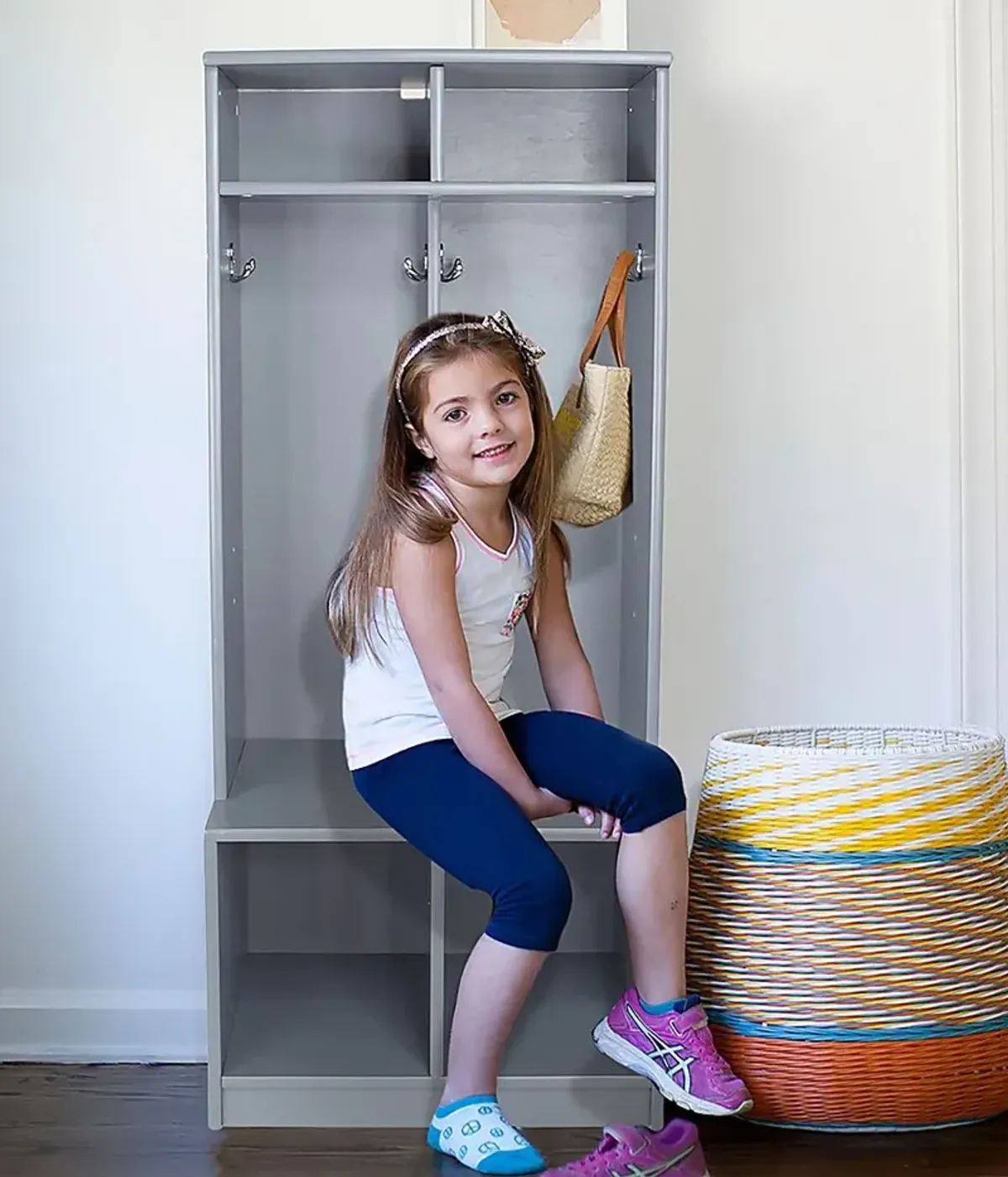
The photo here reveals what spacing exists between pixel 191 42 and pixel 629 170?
2.29 feet

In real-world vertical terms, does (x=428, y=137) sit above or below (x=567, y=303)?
above

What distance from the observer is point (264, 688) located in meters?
2.48

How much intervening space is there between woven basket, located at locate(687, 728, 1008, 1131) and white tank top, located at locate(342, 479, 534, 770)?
1.23 feet

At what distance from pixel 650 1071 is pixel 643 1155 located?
11cm

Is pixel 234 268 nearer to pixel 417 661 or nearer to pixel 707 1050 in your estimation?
pixel 417 661

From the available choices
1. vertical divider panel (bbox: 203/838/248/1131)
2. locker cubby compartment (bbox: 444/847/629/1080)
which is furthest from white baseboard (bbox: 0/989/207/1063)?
locker cubby compartment (bbox: 444/847/629/1080)

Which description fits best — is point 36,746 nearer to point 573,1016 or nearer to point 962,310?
point 573,1016

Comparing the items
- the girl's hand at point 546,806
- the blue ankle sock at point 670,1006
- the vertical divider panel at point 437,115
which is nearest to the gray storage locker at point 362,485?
the vertical divider panel at point 437,115

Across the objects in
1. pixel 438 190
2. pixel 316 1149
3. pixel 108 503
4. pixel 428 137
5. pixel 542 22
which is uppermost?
pixel 542 22

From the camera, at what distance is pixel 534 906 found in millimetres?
1859

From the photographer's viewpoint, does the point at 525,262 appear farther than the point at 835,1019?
Yes

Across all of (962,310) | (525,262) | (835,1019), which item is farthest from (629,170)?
(835,1019)

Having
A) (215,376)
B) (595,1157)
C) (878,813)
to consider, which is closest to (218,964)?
(595,1157)

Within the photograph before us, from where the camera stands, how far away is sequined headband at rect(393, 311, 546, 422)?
202 centimetres
